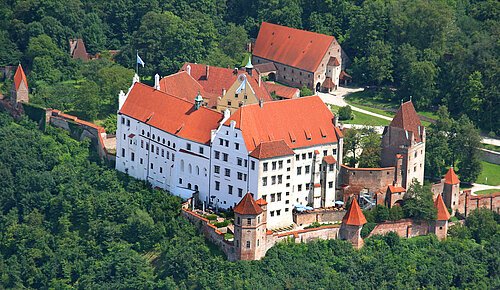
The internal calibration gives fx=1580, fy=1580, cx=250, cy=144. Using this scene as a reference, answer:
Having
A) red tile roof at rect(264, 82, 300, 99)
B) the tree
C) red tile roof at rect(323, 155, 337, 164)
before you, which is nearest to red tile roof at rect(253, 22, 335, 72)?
red tile roof at rect(264, 82, 300, 99)

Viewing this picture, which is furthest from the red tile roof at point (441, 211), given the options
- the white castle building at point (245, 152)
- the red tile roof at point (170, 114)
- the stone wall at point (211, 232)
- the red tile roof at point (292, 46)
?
the red tile roof at point (292, 46)

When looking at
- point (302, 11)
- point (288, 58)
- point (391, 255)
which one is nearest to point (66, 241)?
point (391, 255)

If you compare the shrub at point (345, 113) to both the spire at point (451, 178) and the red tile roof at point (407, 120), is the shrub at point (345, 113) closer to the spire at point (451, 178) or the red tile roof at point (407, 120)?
the red tile roof at point (407, 120)

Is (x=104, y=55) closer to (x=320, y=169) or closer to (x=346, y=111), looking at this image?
(x=346, y=111)

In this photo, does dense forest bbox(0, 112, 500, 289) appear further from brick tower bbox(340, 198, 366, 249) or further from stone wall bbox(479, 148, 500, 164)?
stone wall bbox(479, 148, 500, 164)

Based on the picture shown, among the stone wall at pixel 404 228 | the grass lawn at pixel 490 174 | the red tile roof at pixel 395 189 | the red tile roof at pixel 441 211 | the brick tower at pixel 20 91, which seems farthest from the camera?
the brick tower at pixel 20 91

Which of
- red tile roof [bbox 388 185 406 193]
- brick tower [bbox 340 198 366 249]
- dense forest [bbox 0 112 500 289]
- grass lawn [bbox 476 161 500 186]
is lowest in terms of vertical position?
dense forest [bbox 0 112 500 289]
